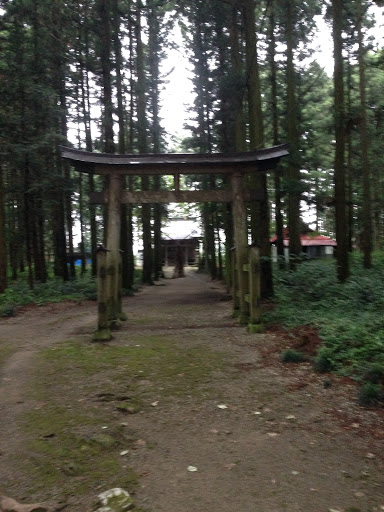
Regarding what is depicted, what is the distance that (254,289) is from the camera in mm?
9461

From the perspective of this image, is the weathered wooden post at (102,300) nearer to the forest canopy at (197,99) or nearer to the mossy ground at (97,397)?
the mossy ground at (97,397)

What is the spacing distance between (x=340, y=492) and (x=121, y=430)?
7.49 feet

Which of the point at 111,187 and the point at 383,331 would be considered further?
the point at 111,187

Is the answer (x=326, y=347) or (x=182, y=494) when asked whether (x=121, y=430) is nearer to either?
(x=182, y=494)

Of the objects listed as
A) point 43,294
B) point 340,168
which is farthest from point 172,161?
point 43,294

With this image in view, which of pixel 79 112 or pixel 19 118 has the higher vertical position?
pixel 79 112

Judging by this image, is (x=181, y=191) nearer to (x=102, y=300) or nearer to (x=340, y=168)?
(x=102, y=300)

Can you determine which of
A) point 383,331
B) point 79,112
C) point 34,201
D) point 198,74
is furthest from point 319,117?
point 383,331

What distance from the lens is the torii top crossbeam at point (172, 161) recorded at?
31.7 ft

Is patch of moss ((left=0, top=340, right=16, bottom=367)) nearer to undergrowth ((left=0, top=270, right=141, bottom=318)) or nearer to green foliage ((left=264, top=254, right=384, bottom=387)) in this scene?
undergrowth ((left=0, top=270, right=141, bottom=318))

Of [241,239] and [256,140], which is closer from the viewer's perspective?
[241,239]

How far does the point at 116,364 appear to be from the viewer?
23.2 ft

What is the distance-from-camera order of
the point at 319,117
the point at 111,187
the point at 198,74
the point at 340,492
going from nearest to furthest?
the point at 340,492, the point at 111,187, the point at 198,74, the point at 319,117

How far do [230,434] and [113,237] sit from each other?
610 cm
